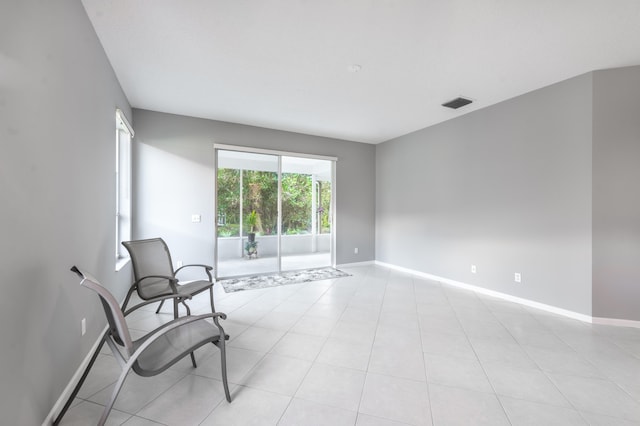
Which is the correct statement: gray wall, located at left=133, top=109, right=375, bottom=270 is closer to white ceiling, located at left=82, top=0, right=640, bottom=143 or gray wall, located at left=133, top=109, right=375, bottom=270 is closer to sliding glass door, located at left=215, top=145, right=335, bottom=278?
sliding glass door, located at left=215, top=145, right=335, bottom=278

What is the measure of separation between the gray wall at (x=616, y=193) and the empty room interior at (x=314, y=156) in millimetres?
19

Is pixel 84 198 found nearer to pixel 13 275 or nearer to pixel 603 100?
pixel 13 275

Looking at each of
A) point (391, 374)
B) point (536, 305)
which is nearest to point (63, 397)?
point (391, 374)

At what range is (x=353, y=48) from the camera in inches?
104

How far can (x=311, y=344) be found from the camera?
254cm

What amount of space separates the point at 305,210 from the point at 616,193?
4929 millimetres

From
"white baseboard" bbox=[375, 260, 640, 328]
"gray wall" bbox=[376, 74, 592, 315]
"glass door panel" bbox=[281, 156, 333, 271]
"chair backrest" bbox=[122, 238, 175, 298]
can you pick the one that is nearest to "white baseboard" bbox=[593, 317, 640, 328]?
"white baseboard" bbox=[375, 260, 640, 328]

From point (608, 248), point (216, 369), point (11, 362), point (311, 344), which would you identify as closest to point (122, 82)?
point (11, 362)

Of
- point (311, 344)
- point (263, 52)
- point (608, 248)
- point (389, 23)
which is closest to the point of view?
point (389, 23)

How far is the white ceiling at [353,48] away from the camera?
2.15 m

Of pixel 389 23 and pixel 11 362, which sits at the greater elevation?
pixel 389 23

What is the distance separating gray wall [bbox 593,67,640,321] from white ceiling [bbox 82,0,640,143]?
34 centimetres

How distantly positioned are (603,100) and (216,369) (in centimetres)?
487

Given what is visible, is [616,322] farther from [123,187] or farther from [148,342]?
[123,187]
